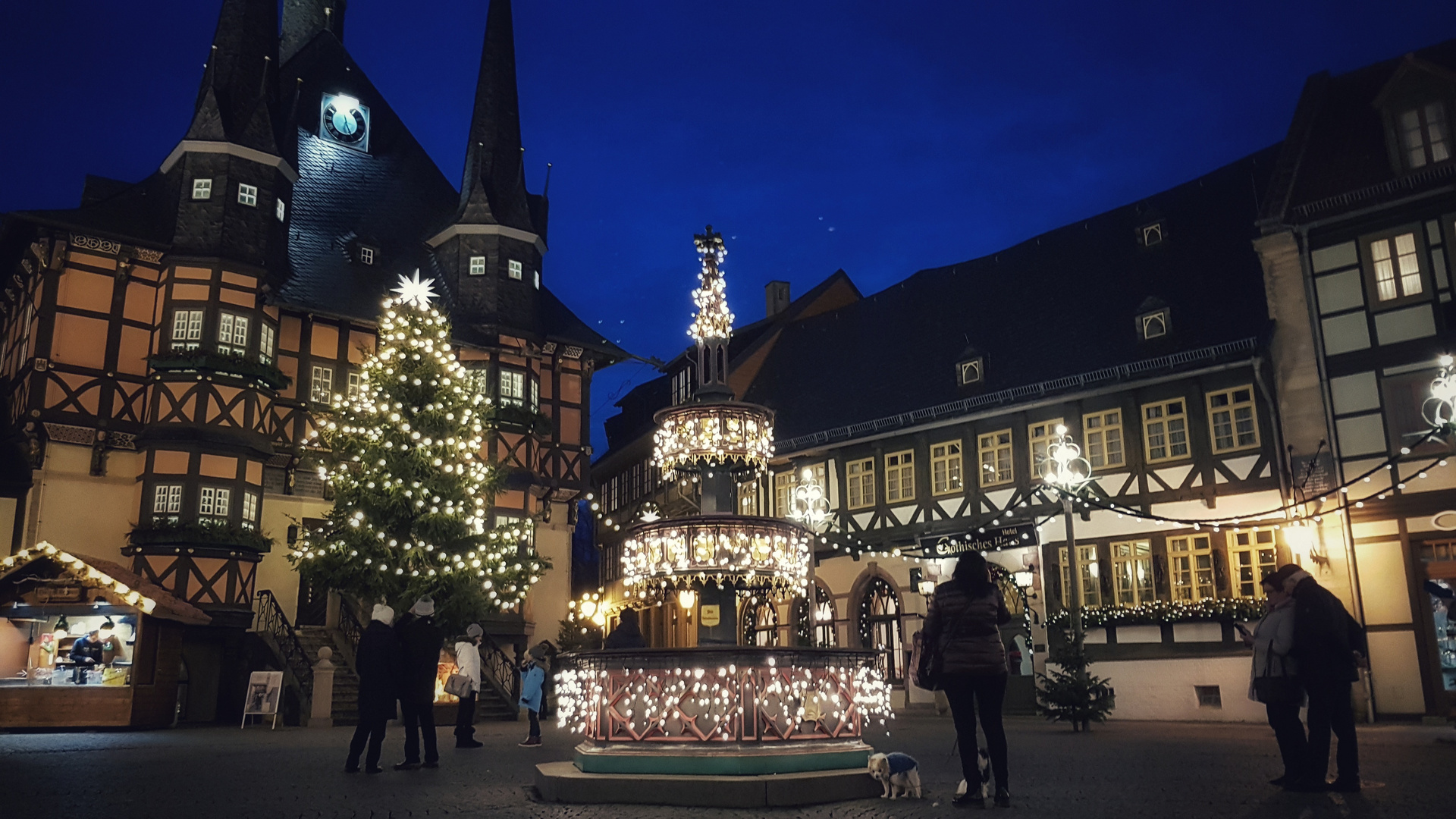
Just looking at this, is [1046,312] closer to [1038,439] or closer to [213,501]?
[1038,439]

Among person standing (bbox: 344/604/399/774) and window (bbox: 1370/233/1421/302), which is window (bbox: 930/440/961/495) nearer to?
window (bbox: 1370/233/1421/302)

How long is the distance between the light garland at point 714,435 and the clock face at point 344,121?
82.9 feet

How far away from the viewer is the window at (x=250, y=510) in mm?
25250

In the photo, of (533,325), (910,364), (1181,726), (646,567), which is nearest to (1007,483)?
(910,364)

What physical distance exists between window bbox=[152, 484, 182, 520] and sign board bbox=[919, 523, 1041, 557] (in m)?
16.5

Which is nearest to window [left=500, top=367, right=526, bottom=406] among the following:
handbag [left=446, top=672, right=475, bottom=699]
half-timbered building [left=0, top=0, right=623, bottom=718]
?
half-timbered building [left=0, top=0, right=623, bottom=718]

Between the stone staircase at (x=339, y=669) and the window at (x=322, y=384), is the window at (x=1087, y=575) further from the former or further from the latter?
the window at (x=322, y=384)

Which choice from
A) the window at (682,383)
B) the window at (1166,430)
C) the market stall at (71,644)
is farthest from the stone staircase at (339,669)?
the window at (1166,430)

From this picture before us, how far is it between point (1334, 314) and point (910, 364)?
1077 centimetres

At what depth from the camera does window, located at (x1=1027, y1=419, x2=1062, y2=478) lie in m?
25.5

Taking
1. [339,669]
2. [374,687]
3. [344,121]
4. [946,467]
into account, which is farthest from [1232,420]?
[344,121]

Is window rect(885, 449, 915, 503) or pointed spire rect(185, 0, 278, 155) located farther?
window rect(885, 449, 915, 503)

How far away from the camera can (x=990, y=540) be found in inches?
999

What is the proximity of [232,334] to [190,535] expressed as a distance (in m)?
4.80
